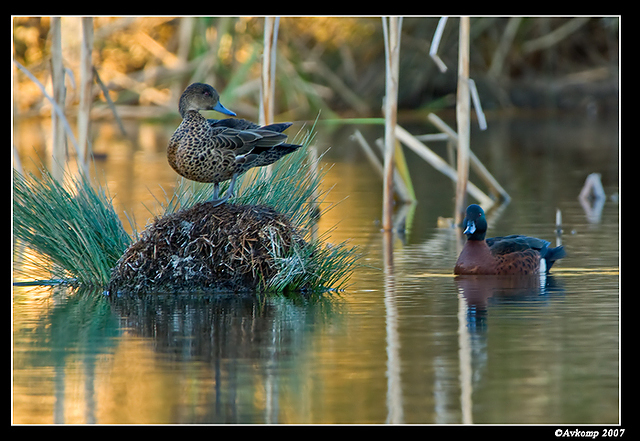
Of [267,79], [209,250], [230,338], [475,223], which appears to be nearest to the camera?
[230,338]

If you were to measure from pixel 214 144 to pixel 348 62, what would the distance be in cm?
2401

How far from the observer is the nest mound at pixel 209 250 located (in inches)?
289

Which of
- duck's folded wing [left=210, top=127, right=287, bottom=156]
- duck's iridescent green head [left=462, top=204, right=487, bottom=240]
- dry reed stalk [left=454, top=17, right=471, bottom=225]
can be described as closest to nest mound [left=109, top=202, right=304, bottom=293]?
duck's folded wing [left=210, top=127, right=287, bottom=156]

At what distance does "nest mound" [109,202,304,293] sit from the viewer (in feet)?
24.1

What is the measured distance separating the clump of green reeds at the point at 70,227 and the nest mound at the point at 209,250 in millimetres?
353

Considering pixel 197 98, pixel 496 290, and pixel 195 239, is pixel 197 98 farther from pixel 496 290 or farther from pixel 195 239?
pixel 496 290

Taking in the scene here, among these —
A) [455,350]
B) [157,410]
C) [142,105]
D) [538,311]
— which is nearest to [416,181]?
[538,311]

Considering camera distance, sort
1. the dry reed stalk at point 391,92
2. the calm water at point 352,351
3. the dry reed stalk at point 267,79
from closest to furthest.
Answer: the calm water at point 352,351
the dry reed stalk at point 267,79
the dry reed stalk at point 391,92

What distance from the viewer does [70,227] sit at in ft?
25.2

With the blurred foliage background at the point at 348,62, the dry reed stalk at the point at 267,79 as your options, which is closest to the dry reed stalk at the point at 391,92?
the dry reed stalk at the point at 267,79

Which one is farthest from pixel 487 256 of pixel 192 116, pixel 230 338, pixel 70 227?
pixel 70 227

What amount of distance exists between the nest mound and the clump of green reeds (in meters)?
0.35

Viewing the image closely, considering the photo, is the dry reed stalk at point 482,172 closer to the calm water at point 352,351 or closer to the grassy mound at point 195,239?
the calm water at point 352,351

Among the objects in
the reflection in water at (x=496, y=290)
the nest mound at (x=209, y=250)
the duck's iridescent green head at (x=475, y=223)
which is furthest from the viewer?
the duck's iridescent green head at (x=475, y=223)
